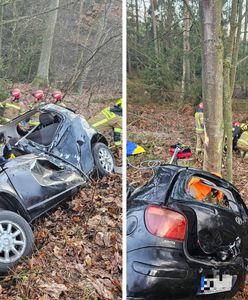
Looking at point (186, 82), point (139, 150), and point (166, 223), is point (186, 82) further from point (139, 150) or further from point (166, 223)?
point (166, 223)

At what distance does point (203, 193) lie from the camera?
1707 millimetres

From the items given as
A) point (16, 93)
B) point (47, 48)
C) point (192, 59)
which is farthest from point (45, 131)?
point (192, 59)

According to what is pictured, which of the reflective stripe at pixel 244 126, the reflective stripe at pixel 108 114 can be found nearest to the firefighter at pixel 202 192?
the reflective stripe at pixel 244 126

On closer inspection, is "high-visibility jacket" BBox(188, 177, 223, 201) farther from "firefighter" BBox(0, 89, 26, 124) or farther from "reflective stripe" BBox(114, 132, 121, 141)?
"firefighter" BBox(0, 89, 26, 124)

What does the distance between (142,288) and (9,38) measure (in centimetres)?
137

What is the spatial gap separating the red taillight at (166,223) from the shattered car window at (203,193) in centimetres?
7

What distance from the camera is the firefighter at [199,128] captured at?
189cm

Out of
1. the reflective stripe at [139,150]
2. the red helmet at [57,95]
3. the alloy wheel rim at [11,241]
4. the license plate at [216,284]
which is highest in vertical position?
the red helmet at [57,95]

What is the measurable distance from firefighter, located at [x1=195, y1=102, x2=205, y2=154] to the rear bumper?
1.72 ft

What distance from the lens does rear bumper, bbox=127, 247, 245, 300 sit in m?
1.58

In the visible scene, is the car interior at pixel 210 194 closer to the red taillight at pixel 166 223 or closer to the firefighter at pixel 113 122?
the red taillight at pixel 166 223

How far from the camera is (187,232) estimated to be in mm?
1601

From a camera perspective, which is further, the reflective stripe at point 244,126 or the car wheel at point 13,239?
the reflective stripe at point 244,126

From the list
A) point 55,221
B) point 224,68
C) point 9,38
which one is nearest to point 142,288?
point 55,221
